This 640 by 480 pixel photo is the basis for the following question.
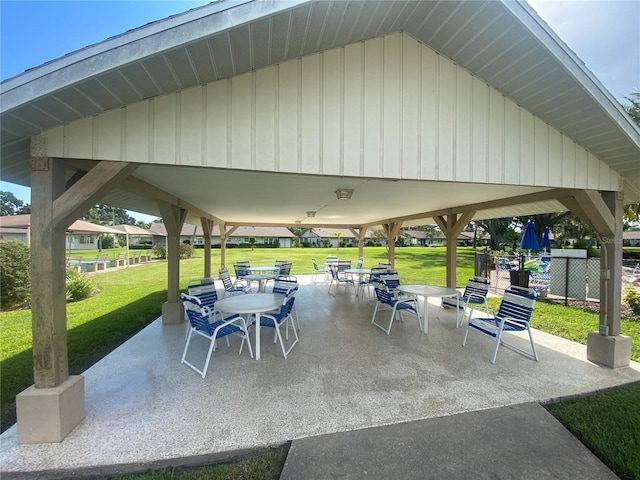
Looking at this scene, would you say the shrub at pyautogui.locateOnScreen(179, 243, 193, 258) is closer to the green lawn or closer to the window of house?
the green lawn

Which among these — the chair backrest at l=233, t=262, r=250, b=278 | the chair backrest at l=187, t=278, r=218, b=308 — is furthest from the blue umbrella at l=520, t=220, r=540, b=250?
the chair backrest at l=187, t=278, r=218, b=308

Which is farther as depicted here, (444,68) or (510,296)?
(510,296)

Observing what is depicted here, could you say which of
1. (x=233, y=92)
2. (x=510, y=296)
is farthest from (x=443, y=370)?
(x=233, y=92)

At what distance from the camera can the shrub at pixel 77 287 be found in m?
8.06

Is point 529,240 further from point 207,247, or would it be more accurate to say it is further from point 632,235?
point 632,235

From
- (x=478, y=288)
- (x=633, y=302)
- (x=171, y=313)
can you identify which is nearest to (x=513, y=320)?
(x=478, y=288)

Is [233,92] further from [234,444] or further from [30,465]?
[30,465]

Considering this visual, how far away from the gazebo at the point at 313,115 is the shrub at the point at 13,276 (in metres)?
6.11

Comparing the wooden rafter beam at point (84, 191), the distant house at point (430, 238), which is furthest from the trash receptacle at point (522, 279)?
the distant house at point (430, 238)

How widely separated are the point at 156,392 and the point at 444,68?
484 cm

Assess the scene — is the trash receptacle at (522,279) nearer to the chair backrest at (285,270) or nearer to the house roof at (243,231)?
the chair backrest at (285,270)

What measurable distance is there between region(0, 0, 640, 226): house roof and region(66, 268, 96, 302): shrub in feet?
22.0

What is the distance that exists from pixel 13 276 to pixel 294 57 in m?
9.34

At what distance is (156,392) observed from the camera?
2.97 meters
